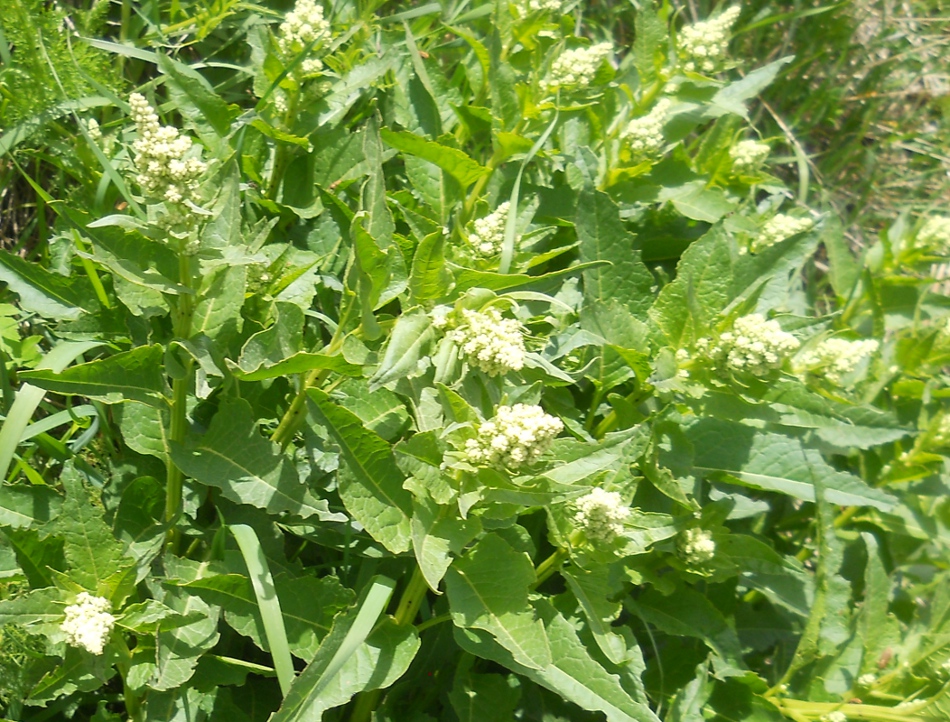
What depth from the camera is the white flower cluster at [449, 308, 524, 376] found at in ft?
5.27

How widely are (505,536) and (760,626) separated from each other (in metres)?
1.35

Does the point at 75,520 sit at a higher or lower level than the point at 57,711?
higher

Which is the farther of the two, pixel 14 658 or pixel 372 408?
pixel 372 408

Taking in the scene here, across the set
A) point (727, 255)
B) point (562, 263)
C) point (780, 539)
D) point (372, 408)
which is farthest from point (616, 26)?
point (372, 408)

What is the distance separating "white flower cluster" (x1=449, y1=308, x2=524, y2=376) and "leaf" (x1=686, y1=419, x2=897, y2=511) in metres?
1.04

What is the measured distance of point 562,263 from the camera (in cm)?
289

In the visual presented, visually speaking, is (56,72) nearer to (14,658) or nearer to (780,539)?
(14,658)

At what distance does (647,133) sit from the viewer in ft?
8.46

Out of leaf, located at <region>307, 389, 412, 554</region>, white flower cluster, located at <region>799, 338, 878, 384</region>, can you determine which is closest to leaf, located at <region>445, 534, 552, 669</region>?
leaf, located at <region>307, 389, 412, 554</region>

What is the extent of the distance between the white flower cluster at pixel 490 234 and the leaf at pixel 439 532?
74 centimetres

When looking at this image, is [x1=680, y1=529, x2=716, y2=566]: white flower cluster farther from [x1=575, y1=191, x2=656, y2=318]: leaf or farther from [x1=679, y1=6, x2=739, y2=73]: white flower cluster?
[x1=679, y1=6, x2=739, y2=73]: white flower cluster

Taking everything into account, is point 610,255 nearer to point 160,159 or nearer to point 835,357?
point 835,357

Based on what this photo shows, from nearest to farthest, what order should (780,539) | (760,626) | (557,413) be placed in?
1. (557,413)
2. (760,626)
3. (780,539)

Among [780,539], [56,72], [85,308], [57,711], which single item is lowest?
[780,539]
